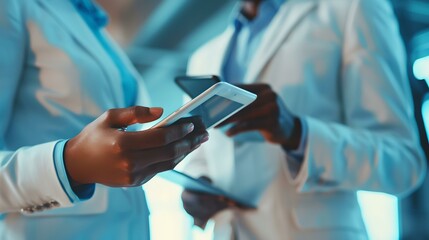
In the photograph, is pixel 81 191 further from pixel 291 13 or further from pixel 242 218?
pixel 291 13

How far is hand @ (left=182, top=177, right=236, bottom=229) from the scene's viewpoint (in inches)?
39.4

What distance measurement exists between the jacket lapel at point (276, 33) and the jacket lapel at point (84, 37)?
33cm

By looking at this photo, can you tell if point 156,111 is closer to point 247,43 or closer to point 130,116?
point 130,116

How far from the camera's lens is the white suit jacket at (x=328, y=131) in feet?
3.00

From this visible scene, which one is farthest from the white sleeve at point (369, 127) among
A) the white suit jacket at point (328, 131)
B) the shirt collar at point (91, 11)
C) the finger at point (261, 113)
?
the shirt collar at point (91, 11)

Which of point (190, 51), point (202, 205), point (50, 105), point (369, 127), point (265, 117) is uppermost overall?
point (50, 105)

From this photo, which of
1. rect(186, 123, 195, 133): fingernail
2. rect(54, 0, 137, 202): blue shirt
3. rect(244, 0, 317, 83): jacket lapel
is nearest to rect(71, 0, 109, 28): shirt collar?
rect(54, 0, 137, 202): blue shirt

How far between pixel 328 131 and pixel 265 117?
145 millimetres

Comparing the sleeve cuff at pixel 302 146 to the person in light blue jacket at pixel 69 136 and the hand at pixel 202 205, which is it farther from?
the person in light blue jacket at pixel 69 136

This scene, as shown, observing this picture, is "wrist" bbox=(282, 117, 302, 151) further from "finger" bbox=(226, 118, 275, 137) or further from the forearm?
the forearm

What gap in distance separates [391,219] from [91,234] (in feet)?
5.93

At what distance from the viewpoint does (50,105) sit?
0.69 metres

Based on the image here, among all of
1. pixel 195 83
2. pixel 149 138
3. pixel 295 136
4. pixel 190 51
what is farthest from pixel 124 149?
pixel 190 51

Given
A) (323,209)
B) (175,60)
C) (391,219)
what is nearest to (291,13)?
(323,209)
